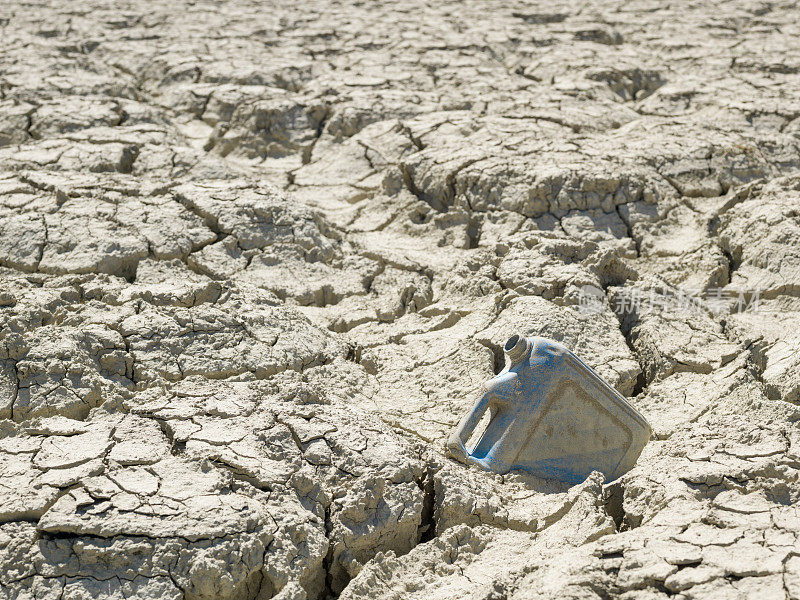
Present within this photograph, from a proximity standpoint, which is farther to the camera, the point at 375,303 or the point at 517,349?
the point at 375,303

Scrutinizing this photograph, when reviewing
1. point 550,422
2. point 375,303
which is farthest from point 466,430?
point 375,303

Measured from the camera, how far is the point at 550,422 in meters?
2.88

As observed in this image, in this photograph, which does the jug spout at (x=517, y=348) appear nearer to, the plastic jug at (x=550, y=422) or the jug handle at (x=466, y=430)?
the plastic jug at (x=550, y=422)

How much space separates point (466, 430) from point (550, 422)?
30 cm

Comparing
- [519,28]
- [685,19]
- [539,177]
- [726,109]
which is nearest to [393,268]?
[539,177]

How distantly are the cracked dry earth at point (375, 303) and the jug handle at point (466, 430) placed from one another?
72mm

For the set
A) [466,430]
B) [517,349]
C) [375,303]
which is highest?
[517,349]

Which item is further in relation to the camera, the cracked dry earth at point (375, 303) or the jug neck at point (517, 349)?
the jug neck at point (517, 349)

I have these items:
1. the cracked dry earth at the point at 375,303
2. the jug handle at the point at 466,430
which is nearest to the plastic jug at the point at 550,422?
the jug handle at the point at 466,430

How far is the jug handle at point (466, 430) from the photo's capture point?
2814 mm

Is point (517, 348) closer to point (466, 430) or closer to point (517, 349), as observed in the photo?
point (517, 349)

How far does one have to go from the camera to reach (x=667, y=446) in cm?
283

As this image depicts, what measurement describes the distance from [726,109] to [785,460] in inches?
142

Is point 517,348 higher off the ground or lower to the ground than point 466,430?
higher
